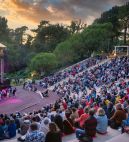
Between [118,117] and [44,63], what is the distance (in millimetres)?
50451

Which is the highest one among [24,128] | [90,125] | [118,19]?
[118,19]

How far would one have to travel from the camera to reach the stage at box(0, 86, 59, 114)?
3429 cm

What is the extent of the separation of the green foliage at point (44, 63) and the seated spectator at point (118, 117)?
49674 millimetres

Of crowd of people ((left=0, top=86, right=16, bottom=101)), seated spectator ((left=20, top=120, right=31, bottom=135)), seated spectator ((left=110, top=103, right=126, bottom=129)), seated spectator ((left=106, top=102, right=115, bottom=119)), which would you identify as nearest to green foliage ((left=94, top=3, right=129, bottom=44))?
crowd of people ((left=0, top=86, right=16, bottom=101))

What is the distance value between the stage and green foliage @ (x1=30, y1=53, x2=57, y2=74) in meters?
18.3

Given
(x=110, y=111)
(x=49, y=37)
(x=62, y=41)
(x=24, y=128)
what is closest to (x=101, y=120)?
(x=110, y=111)

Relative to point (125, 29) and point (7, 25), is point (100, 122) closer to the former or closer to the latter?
point (125, 29)

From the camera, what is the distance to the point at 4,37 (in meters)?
90.9

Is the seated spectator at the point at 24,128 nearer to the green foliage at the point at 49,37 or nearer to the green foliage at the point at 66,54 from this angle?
the green foliage at the point at 66,54

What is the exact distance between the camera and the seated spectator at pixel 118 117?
13.2 meters

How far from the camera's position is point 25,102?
127 feet

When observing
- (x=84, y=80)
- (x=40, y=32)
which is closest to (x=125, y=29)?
(x=40, y=32)

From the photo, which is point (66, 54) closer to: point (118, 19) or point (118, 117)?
point (118, 19)

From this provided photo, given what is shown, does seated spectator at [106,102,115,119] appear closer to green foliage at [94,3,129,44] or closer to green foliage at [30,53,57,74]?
green foliage at [30,53,57,74]
